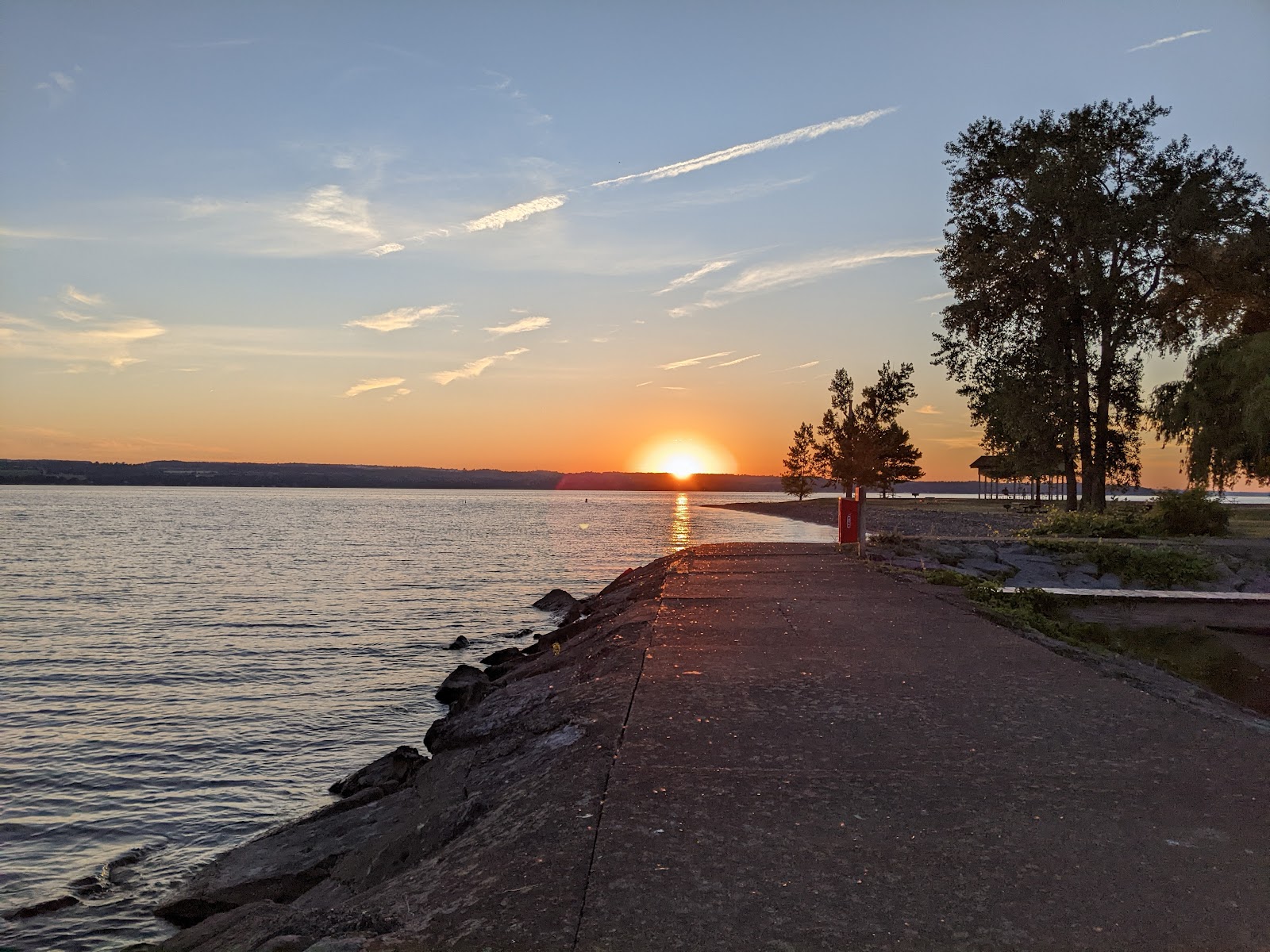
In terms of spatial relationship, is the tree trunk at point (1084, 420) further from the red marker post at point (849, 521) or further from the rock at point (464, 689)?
the rock at point (464, 689)

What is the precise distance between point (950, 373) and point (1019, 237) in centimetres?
533

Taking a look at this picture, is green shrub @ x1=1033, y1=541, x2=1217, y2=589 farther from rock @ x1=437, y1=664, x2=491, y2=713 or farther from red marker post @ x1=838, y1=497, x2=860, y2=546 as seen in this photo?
rock @ x1=437, y1=664, x2=491, y2=713

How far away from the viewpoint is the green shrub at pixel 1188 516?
22703 mm

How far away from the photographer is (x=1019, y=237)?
29422 millimetres

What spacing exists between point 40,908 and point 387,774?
10.4ft

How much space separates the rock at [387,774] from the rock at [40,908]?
271 centimetres

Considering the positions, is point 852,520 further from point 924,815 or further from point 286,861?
point 924,815

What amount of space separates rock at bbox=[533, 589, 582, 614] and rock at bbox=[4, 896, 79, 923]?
18618 millimetres

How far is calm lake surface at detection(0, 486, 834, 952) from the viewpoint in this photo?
28.7 ft

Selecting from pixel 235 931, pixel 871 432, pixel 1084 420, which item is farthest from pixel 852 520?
pixel 871 432

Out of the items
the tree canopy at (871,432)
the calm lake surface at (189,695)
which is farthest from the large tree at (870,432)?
the calm lake surface at (189,695)

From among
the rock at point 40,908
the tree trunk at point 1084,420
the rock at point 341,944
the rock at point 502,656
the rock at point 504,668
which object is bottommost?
the rock at point 40,908

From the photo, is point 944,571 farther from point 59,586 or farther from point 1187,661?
point 59,586

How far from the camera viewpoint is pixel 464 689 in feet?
46.1
